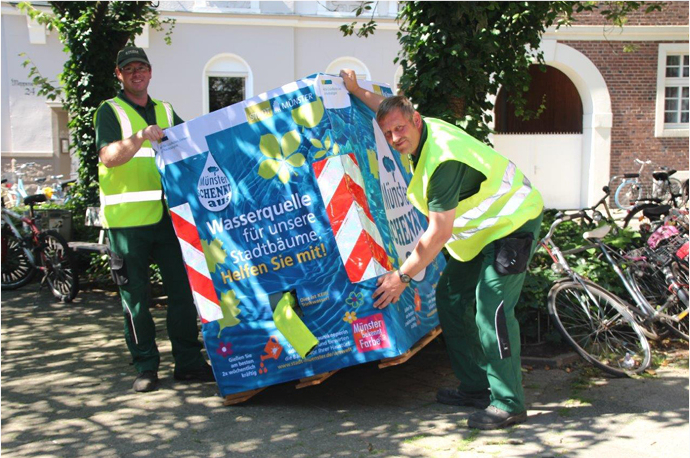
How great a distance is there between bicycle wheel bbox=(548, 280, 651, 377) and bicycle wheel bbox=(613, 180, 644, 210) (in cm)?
1308

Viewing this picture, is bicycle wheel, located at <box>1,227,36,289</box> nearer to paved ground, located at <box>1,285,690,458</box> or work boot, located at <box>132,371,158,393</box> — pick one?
paved ground, located at <box>1,285,690,458</box>

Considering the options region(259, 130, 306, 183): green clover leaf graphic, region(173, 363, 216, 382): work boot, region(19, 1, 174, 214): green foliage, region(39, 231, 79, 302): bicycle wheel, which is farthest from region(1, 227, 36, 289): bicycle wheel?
region(259, 130, 306, 183): green clover leaf graphic

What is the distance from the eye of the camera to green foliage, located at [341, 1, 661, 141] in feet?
21.2

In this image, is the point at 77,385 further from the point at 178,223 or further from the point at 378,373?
the point at 378,373

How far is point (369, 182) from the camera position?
4.39m

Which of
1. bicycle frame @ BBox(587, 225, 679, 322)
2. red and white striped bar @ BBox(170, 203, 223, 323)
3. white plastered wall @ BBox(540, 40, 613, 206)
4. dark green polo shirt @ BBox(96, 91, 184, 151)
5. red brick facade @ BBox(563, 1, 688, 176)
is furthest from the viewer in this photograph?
red brick facade @ BBox(563, 1, 688, 176)

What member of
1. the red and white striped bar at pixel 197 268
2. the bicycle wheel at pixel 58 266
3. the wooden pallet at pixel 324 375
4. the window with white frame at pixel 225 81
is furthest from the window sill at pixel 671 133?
the red and white striped bar at pixel 197 268

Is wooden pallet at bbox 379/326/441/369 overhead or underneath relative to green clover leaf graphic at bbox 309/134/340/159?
underneath

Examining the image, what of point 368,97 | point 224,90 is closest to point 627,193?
point 224,90

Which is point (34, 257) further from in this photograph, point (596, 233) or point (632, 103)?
point (632, 103)

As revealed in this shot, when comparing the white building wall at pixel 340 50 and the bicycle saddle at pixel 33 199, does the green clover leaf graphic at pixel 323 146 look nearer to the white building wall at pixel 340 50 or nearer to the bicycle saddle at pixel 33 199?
the bicycle saddle at pixel 33 199

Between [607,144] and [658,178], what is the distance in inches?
212

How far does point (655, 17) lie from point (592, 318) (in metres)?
15.9

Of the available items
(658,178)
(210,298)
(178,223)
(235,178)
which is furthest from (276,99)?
(658,178)
